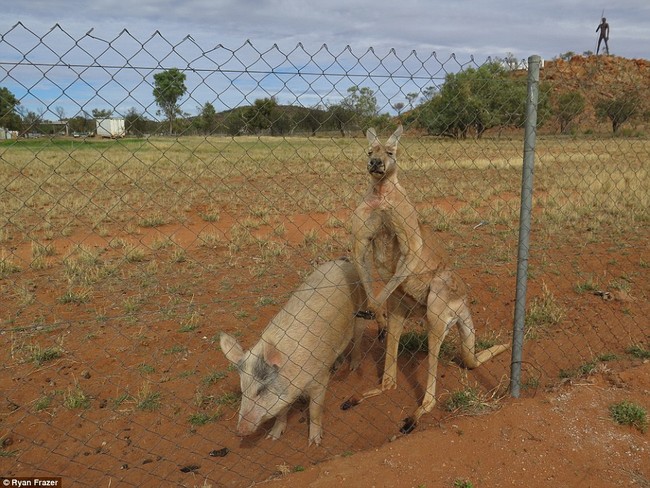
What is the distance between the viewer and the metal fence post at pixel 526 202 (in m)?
3.83

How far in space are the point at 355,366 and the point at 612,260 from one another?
4.95m

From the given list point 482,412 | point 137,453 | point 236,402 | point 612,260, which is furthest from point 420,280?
point 612,260

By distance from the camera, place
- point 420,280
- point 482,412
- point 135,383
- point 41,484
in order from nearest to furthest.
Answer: point 41,484
point 482,412
point 420,280
point 135,383

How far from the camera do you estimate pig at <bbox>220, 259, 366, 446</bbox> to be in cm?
406

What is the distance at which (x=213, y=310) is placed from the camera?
672 cm

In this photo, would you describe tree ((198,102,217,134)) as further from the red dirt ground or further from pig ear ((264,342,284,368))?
pig ear ((264,342,284,368))

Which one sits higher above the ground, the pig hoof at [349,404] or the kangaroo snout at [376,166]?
→ the kangaroo snout at [376,166]

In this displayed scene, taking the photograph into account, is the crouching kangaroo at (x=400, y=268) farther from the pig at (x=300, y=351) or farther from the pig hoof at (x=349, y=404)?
the pig at (x=300, y=351)

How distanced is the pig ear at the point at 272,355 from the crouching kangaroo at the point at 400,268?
922 millimetres

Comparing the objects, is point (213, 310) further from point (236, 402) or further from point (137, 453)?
point (137, 453)

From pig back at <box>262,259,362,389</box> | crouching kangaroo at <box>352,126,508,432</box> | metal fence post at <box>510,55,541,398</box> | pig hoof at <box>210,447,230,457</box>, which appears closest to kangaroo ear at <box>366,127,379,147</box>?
crouching kangaroo at <box>352,126,508,432</box>

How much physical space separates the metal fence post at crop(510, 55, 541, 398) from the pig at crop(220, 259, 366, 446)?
1.44m

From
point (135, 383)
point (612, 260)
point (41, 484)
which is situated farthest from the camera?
point (612, 260)

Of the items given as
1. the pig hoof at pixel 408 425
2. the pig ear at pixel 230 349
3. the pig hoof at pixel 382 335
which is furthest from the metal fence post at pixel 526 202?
the pig ear at pixel 230 349
